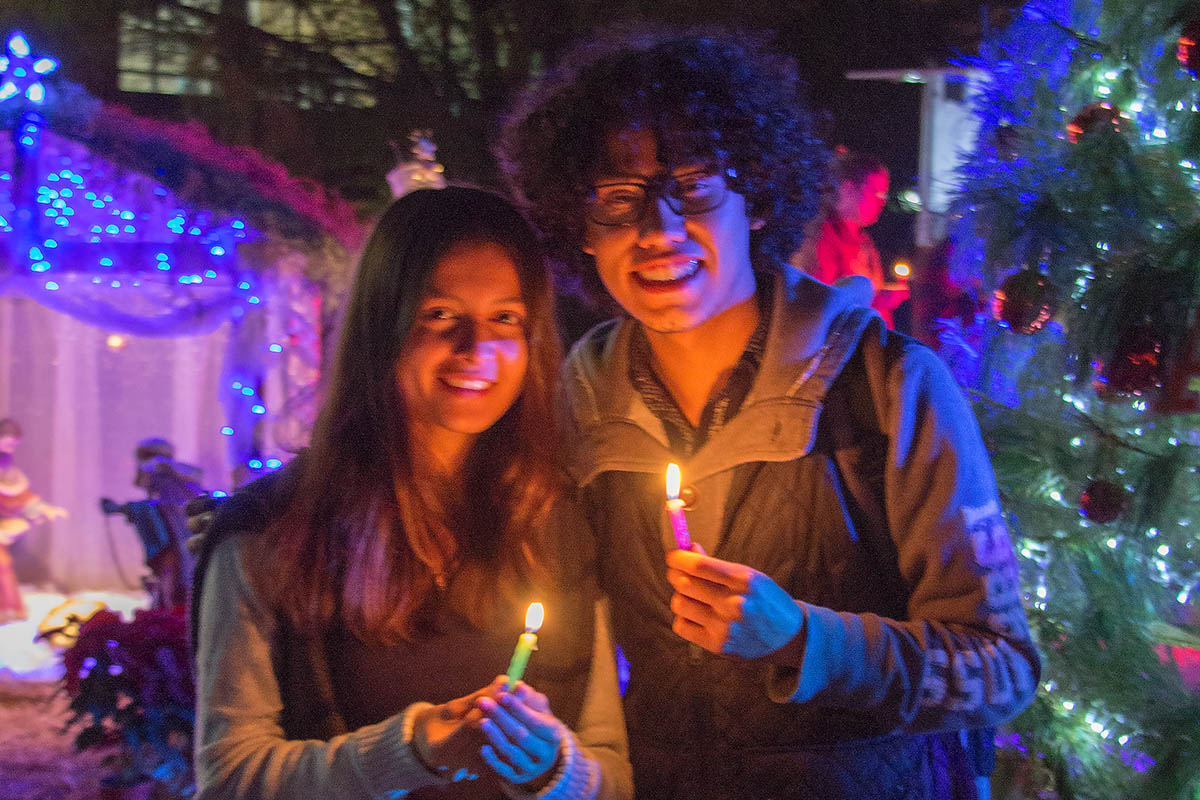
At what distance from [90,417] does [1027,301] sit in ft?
29.6

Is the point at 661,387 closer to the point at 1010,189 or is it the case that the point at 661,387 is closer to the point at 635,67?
the point at 635,67

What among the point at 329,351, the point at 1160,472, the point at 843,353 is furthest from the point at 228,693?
the point at 1160,472

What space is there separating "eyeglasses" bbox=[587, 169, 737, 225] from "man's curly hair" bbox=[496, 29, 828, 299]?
0.13 feet

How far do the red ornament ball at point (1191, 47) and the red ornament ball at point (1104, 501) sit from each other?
1059 millimetres

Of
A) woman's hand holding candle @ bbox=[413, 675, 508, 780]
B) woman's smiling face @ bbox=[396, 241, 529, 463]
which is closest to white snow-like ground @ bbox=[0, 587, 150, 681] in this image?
woman's smiling face @ bbox=[396, 241, 529, 463]

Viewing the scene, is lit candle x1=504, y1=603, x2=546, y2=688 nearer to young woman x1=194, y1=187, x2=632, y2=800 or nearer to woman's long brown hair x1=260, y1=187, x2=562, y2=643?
young woman x1=194, y1=187, x2=632, y2=800

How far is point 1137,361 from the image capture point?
2418 mm

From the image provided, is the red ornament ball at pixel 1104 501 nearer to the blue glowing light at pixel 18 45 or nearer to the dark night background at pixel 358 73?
the dark night background at pixel 358 73

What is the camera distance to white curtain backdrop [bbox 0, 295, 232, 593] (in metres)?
9.06

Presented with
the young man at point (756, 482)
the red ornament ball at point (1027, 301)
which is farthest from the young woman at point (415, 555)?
the red ornament ball at point (1027, 301)

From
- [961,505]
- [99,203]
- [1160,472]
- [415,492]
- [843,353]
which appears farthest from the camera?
[99,203]

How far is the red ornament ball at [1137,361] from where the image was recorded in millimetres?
2402

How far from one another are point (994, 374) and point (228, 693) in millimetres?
2327

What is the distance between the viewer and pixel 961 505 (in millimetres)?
1676
